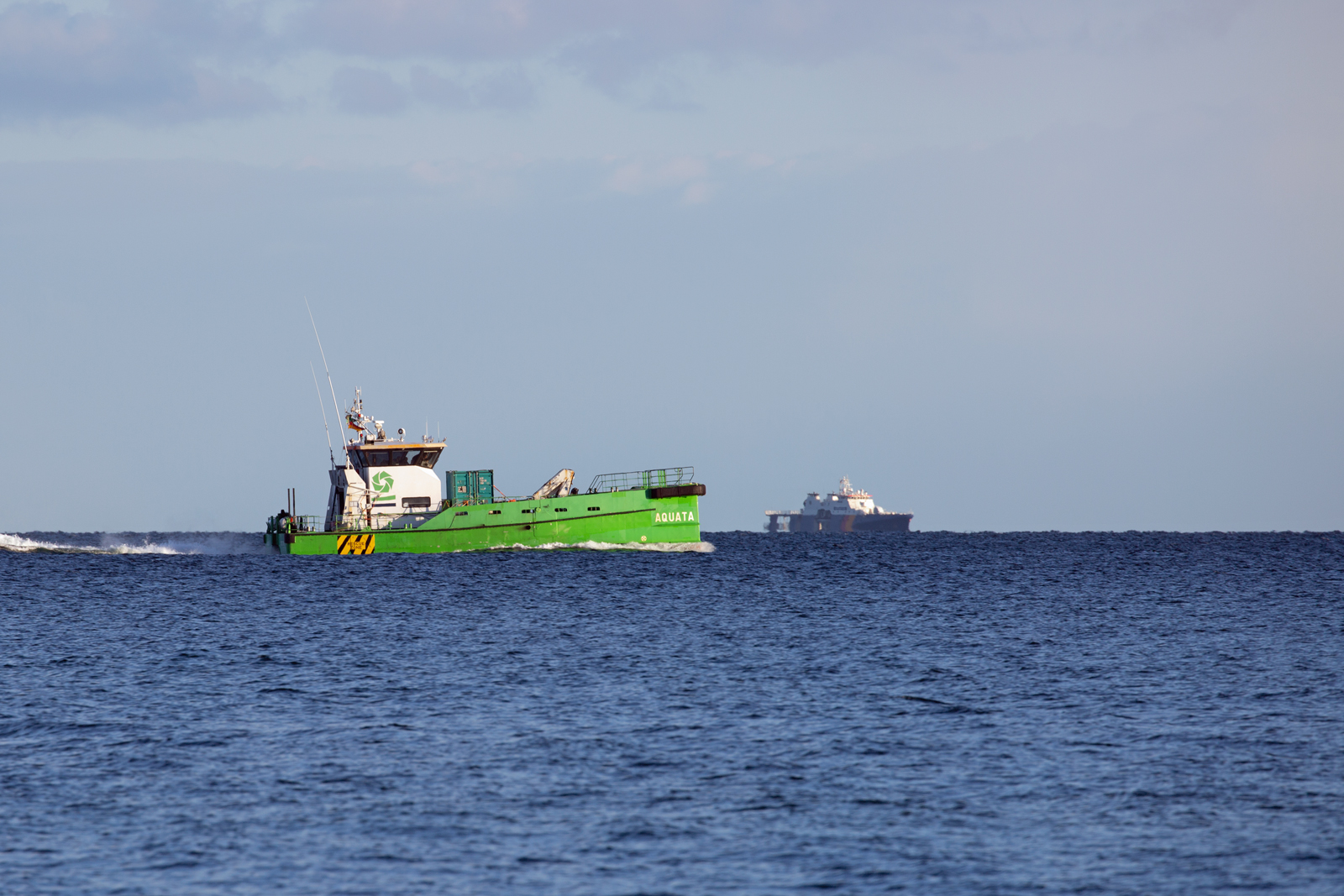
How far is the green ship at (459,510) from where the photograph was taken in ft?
197

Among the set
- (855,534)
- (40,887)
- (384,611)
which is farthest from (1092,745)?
(855,534)

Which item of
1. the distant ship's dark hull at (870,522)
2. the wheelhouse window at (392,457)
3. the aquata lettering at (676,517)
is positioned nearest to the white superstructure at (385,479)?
the wheelhouse window at (392,457)

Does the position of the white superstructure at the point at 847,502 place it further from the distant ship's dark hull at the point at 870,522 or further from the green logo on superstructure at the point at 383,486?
the green logo on superstructure at the point at 383,486

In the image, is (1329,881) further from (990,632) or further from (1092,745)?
(990,632)

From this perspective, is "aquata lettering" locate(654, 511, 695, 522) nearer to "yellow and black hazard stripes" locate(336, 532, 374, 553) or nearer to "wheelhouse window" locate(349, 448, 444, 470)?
"wheelhouse window" locate(349, 448, 444, 470)

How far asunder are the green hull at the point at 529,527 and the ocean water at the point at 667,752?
17.6m

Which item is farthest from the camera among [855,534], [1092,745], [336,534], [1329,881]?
[855,534]

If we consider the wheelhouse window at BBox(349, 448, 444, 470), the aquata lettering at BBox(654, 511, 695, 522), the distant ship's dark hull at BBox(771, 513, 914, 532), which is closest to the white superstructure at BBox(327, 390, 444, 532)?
the wheelhouse window at BBox(349, 448, 444, 470)

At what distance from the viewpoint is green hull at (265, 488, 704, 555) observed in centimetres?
5981

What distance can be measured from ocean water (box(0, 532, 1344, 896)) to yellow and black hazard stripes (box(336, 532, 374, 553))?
19288 mm

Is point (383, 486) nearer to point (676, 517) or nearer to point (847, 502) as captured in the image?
point (676, 517)

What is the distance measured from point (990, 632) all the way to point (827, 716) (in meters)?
15.8

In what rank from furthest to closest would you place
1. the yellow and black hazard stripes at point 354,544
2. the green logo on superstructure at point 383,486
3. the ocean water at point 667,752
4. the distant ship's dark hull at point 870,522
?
the distant ship's dark hull at point 870,522, the yellow and black hazard stripes at point 354,544, the green logo on superstructure at point 383,486, the ocean water at point 667,752

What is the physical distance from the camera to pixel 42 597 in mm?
50625
